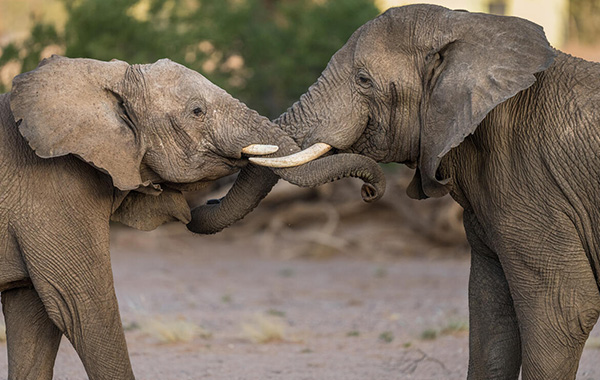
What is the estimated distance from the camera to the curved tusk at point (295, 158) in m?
5.47

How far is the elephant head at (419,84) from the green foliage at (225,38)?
771 centimetres

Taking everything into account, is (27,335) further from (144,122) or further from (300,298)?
(300,298)

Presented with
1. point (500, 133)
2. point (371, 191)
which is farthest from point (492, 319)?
point (500, 133)

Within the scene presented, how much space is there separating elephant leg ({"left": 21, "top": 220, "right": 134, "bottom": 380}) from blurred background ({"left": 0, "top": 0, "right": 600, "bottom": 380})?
1.92 metres

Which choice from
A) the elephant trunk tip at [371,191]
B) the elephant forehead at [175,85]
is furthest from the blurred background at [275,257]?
the elephant forehead at [175,85]

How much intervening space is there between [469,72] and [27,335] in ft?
9.33

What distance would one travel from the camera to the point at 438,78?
17.9 ft

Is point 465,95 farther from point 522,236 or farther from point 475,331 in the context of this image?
point 475,331

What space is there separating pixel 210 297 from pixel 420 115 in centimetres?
633

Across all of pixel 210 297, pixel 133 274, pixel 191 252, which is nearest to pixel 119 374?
pixel 210 297

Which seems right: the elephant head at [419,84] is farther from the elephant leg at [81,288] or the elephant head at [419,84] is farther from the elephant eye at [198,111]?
the elephant leg at [81,288]

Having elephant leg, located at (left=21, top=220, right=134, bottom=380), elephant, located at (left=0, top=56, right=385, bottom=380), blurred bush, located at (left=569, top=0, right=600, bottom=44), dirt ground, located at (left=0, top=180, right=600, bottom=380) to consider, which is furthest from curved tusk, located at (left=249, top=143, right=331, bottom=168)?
blurred bush, located at (left=569, top=0, right=600, bottom=44)

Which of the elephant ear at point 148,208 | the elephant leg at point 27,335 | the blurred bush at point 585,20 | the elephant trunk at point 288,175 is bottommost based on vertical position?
the elephant leg at point 27,335

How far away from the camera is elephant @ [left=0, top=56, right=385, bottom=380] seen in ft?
17.7
